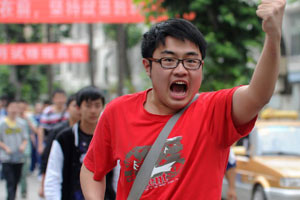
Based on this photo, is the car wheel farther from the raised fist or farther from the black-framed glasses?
the raised fist

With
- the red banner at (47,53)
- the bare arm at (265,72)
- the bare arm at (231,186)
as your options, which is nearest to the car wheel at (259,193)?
the bare arm at (231,186)

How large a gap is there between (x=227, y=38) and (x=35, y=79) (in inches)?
1061

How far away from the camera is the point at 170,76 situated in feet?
9.69

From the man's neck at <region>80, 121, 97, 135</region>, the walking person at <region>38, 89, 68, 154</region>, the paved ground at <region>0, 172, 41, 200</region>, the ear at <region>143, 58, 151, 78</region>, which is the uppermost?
the ear at <region>143, 58, 151, 78</region>

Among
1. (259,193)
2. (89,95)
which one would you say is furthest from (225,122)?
(259,193)

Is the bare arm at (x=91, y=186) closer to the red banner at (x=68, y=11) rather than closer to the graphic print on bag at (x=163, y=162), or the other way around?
the graphic print on bag at (x=163, y=162)

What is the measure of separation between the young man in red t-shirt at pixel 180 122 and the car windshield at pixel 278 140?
23.3ft

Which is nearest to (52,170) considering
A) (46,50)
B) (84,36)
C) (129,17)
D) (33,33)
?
(129,17)

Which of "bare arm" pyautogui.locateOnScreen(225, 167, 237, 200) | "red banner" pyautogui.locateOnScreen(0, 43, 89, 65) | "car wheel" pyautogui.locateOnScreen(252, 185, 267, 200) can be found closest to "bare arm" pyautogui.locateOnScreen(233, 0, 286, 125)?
"bare arm" pyautogui.locateOnScreen(225, 167, 237, 200)

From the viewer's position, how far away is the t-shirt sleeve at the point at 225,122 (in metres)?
2.80

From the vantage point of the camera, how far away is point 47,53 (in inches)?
1049

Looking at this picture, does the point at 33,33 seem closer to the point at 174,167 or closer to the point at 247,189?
the point at 247,189

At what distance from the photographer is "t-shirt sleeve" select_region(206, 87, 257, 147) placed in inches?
110

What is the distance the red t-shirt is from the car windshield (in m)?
7.19
